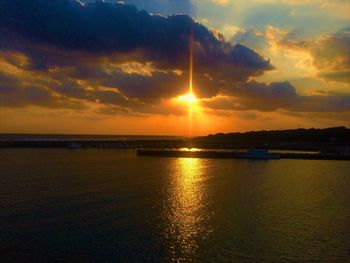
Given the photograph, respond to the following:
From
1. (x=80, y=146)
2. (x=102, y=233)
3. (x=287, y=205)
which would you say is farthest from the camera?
(x=80, y=146)

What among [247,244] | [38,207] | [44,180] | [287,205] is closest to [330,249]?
[247,244]

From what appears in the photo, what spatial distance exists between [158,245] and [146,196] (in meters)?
18.9

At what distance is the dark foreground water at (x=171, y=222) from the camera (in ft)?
81.1

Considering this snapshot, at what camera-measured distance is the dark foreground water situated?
24.7 meters

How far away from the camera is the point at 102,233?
94.2ft

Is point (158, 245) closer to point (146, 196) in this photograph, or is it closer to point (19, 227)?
point (19, 227)

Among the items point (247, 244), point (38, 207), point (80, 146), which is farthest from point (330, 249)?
point (80, 146)

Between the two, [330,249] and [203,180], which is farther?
[203,180]

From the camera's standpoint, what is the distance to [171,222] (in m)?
32.3

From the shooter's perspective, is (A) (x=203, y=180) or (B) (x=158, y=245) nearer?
(B) (x=158, y=245)

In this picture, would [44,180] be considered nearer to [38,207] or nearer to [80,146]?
[38,207]

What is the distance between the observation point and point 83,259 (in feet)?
76.9

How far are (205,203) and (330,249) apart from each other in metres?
17.3

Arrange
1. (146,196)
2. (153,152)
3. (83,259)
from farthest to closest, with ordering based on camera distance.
→ 1. (153,152)
2. (146,196)
3. (83,259)
